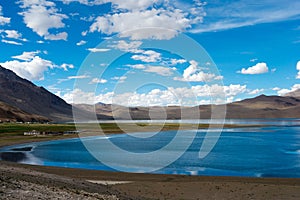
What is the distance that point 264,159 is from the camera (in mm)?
58250

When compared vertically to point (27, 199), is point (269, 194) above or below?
below

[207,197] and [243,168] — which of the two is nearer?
[207,197]

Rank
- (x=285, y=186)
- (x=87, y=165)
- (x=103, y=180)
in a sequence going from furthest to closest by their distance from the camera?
(x=87, y=165) → (x=103, y=180) → (x=285, y=186)

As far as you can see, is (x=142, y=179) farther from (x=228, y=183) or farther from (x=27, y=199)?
(x=27, y=199)

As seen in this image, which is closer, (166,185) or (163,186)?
(163,186)

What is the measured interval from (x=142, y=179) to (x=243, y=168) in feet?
57.9

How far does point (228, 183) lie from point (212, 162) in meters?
19.2

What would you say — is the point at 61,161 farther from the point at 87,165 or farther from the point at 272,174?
the point at 272,174

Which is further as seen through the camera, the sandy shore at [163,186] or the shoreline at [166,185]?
the shoreline at [166,185]

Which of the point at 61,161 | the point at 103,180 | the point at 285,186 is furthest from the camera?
the point at 61,161

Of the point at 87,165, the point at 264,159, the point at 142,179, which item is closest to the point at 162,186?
the point at 142,179

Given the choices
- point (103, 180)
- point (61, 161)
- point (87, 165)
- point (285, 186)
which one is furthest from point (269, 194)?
point (61, 161)

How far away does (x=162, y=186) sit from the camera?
109ft

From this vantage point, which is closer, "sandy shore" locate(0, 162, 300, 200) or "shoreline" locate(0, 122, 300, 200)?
"sandy shore" locate(0, 162, 300, 200)
